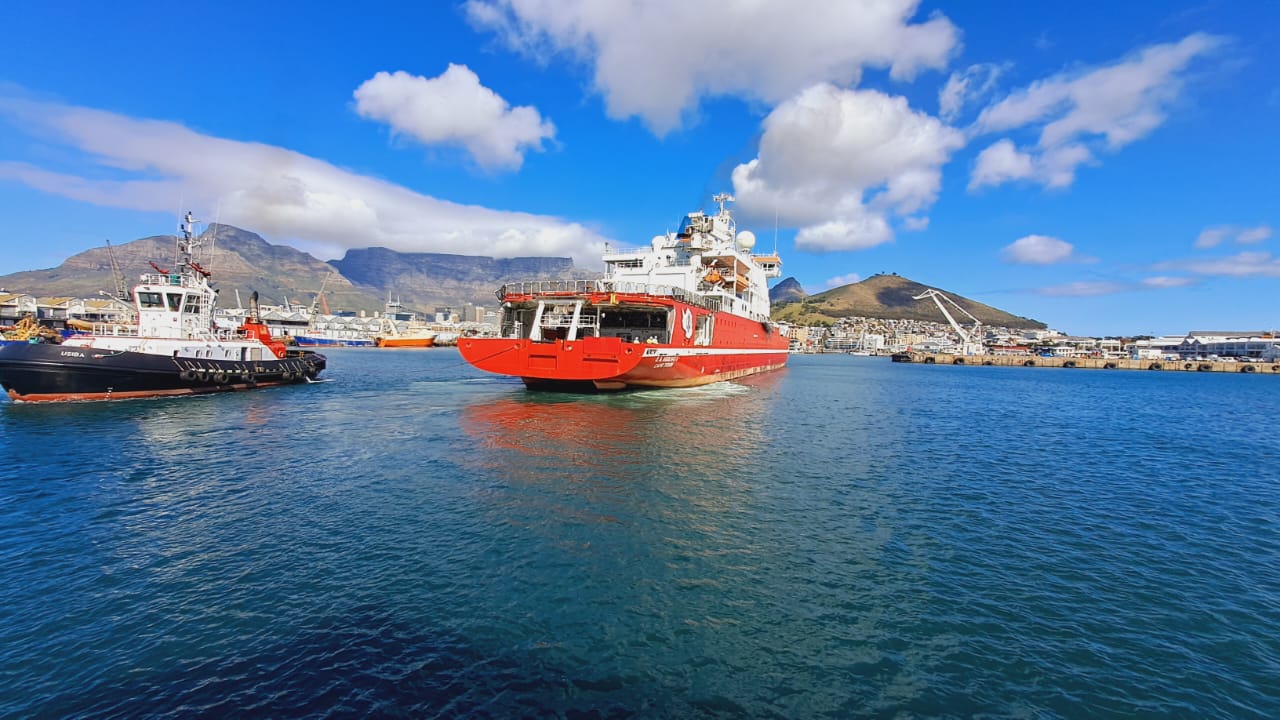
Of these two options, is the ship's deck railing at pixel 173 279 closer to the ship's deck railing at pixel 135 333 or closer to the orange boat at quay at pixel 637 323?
the ship's deck railing at pixel 135 333

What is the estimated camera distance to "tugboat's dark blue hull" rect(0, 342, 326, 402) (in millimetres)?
25719

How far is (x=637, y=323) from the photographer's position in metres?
36.5

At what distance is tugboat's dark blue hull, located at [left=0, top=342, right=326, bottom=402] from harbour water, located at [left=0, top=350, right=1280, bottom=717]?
11.1m

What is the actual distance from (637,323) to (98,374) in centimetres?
2963

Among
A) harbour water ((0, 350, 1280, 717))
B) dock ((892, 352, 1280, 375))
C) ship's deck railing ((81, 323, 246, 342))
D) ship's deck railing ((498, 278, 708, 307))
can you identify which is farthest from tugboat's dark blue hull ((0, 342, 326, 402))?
dock ((892, 352, 1280, 375))

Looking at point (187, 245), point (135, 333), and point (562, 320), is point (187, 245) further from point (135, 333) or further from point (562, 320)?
point (562, 320)

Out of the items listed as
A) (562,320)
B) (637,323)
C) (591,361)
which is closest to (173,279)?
(562,320)

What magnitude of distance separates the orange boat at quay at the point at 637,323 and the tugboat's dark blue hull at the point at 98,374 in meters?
15.8

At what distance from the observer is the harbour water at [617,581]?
600 centimetres

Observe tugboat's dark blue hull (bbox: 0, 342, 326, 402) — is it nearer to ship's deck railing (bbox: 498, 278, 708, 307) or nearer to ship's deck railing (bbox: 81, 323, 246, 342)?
ship's deck railing (bbox: 81, 323, 246, 342)

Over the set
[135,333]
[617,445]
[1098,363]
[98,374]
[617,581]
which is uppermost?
[135,333]

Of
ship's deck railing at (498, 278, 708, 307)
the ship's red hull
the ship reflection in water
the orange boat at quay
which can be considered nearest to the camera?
the ship reflection in water

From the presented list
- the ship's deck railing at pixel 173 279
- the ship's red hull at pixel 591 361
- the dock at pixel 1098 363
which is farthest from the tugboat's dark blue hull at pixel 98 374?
the dock at pixel 1098 363

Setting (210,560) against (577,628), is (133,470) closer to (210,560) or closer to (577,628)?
(210,560)
